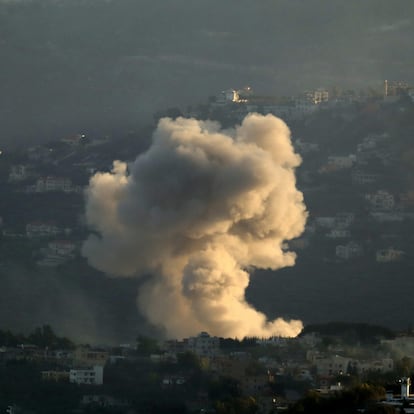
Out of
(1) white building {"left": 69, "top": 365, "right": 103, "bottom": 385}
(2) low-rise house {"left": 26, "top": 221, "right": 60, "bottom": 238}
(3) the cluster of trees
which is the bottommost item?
(3) the cluster of trees

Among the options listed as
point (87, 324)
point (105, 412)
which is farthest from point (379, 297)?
point (105, 412)

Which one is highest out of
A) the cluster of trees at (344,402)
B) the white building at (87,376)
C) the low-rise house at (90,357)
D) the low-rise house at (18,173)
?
the low-rise house at (18,173)

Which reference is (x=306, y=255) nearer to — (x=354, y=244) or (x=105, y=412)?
(x=354, y=244)

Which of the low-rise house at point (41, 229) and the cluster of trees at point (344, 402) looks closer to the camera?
the cluster of trees at point (344, 402)

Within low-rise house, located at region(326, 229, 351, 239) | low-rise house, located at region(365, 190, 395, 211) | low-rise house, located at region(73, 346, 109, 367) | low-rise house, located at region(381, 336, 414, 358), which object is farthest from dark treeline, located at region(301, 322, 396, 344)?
low-rise house, located at region(365, 190, 395, 211)

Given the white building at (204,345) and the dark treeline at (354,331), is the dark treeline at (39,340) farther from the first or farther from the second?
the dark treeline at (354,331)

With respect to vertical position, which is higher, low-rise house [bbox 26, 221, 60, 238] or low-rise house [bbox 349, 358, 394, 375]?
low-rise house [bbox 26, 221, 60, 238]

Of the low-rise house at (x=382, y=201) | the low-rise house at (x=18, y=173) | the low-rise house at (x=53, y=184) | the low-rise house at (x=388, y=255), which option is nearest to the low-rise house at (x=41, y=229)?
the low-rise house at (x=53, y=184)

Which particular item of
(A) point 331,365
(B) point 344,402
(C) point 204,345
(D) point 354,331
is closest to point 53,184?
(D) point 354,331

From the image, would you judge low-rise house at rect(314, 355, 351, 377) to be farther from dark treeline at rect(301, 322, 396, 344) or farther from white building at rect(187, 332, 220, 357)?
white building at rect(187, 332, 220, 357)
